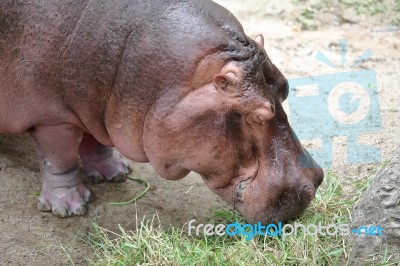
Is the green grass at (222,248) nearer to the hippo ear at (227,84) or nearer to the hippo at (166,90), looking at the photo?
the hippo at (166,90)

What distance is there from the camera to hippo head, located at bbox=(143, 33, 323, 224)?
3438mm

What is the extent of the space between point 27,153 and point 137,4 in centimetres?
167

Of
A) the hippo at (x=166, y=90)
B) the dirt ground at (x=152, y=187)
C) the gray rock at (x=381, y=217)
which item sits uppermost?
the hippo at (x=166, y=90)

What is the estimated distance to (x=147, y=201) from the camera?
449 centimetres

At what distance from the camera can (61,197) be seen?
4.34 meters

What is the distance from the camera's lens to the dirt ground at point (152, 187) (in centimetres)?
401

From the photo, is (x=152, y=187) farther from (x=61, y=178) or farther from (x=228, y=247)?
(x=228, y=247)

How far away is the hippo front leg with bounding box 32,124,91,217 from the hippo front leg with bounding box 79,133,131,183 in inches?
10.7

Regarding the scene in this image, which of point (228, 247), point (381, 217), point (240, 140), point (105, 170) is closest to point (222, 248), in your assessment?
point (228, 247)

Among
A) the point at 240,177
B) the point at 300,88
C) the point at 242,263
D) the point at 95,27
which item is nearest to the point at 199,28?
the point at 95,27

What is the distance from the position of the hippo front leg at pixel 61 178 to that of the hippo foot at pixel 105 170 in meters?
0.26

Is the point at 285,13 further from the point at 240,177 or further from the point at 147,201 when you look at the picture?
the point at 240,177

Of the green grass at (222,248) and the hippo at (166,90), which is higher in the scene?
the hippo at (166,90)

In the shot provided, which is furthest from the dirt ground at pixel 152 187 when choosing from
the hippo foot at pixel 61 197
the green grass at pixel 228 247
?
the green grass at pixel 228 247
